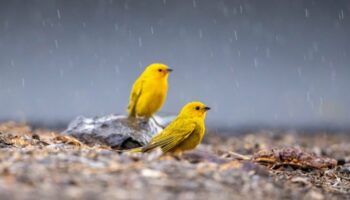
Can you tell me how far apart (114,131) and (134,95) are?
533 millimetres

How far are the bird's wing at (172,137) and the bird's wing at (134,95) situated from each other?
1.53 m

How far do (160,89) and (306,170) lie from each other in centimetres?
175

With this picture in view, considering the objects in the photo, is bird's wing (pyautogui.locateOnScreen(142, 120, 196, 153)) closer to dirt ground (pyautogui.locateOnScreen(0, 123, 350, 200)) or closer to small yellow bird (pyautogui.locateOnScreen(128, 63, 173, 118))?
dirt ground (pyautogui.locateOnScreen(0, 123, 350, 200))

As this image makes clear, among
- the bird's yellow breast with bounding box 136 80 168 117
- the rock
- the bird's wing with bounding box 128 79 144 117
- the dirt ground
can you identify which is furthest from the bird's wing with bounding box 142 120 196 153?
the bird's wing with bounding box 128 79 144 117

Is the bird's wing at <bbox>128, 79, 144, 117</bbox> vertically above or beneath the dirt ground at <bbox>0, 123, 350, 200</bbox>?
above

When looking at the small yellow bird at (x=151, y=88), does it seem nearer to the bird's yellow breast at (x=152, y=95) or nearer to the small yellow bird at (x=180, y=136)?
the bird's yellow breast at (x=152, y=95)

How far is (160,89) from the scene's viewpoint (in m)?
5.86

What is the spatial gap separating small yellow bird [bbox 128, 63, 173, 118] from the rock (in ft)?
0.59

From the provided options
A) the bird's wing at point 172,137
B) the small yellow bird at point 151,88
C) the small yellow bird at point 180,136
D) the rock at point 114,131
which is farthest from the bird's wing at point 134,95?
the bird's wing at point 172,137

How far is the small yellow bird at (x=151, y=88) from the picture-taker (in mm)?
5855

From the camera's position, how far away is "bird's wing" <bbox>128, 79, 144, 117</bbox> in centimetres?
605

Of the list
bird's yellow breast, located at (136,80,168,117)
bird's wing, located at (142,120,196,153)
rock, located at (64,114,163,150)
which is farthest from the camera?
bird's yellow breast, located at (136,80,168,117)

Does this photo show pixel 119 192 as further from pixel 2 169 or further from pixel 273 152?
pixel 273 152

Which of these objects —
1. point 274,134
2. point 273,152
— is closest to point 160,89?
point 273,152
